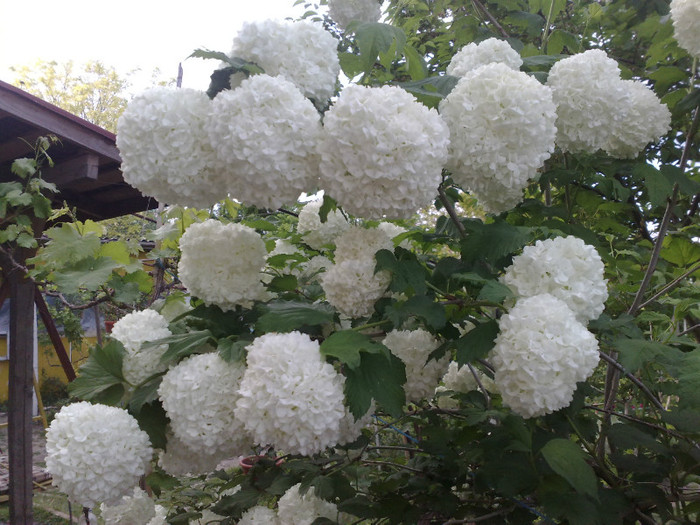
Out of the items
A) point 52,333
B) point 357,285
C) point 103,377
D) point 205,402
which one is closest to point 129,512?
point 103,377

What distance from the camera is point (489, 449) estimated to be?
148cm

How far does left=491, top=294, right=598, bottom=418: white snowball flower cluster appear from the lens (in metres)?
1.10

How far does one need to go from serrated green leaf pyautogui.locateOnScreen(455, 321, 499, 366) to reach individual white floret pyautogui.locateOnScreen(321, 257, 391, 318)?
223 mm

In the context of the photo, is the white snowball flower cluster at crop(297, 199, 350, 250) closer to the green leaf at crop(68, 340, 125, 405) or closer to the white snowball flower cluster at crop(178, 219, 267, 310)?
the white snowball flower cluster at crop(178, 219, 267, 310)

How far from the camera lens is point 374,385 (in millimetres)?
1144

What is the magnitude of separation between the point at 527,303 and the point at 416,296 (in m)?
0.24

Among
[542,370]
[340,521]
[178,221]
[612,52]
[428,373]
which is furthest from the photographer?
[612,52]

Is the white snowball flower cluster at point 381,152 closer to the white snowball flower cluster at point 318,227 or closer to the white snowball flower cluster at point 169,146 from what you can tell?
the white snowball flower cluster at point 169,146

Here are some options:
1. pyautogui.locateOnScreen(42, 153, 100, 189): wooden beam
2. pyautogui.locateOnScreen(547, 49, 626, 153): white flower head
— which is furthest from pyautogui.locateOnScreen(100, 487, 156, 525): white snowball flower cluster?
pyautogui.locateOnScreen(42, 153, 100, 189): wooden beam

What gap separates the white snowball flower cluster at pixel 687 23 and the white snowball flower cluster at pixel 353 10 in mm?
918

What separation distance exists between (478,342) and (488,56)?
0.86 m

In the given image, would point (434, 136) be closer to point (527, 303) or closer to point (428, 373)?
point (527, 303)

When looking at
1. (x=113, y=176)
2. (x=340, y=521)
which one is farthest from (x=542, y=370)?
(x=113, y=176)

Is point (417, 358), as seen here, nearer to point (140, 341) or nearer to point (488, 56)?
point (140, 341)
